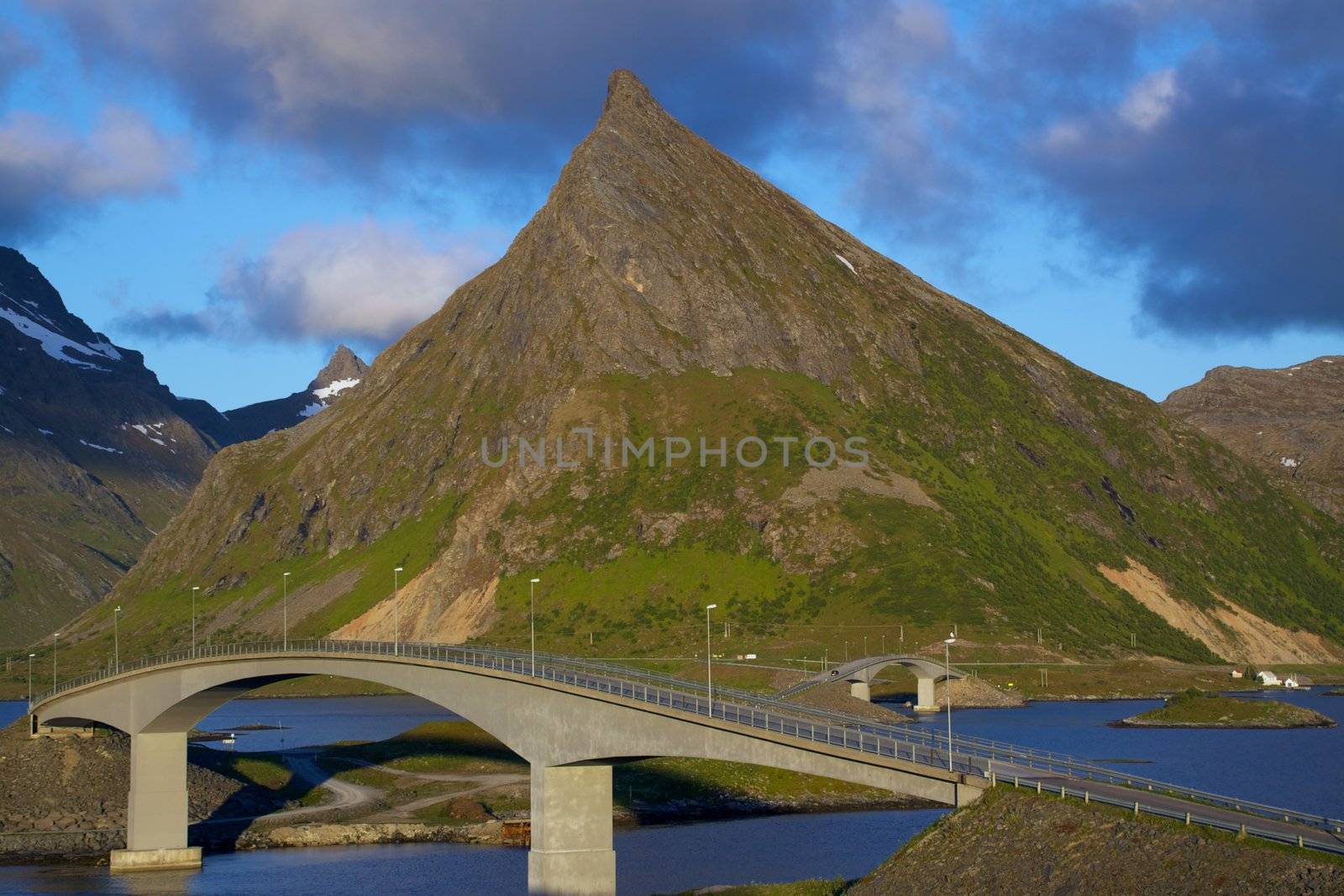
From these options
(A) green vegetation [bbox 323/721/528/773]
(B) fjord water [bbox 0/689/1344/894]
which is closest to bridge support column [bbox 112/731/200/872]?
(B) fjord water [bbox 0/689/1344/894]

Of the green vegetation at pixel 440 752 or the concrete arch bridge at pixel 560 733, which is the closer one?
the concrete arch bridge at pixel 560 733

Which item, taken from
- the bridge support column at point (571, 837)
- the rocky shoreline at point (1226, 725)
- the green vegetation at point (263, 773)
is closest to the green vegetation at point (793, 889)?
the bridge support column at point (571, 837)

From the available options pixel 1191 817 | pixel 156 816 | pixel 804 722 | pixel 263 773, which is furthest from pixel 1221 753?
pixel 1191 817

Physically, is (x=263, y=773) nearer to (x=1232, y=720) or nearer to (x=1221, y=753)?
(x=1221, y=753)

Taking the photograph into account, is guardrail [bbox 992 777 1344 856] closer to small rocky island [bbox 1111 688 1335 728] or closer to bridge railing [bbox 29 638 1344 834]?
bridge railing [bbox 29 638 1344 834]

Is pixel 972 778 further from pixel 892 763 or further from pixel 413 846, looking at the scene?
pixel 413 846

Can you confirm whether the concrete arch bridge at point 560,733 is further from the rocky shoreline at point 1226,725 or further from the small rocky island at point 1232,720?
the small rocky island at point 1232,720
